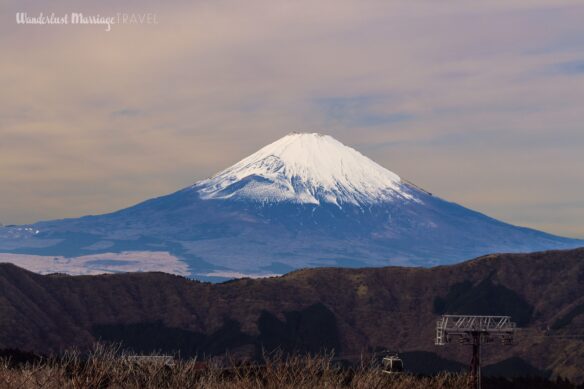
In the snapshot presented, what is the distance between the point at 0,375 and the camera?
7450 centimetres

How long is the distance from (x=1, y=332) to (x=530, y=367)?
95741 mm

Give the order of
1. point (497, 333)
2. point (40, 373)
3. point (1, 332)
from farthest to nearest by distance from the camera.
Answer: point (1, 332) → point (497, 333) → point (40, 373)

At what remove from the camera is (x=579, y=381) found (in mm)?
174375

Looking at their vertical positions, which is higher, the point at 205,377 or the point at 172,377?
the point at 172,377

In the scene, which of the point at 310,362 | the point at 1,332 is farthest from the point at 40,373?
the point at 1,332

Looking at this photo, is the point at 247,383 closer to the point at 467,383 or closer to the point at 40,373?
the point at 40,373

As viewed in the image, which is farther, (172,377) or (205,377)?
(205,377)

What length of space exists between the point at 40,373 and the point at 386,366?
159ft

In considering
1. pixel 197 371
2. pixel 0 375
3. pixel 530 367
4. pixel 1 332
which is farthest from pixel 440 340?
pixel 1 332

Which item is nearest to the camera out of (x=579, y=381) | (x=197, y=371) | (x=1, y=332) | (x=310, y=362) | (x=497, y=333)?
(x=310, y=362)

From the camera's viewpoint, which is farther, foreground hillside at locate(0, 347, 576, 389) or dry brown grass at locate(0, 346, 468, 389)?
foreground hillside at locate(0, 347, 576, 389)

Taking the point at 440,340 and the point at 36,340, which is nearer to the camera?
the point at 440,340

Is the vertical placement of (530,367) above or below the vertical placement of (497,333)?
below

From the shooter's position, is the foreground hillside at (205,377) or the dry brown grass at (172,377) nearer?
the dry brown grass at (172,377)
